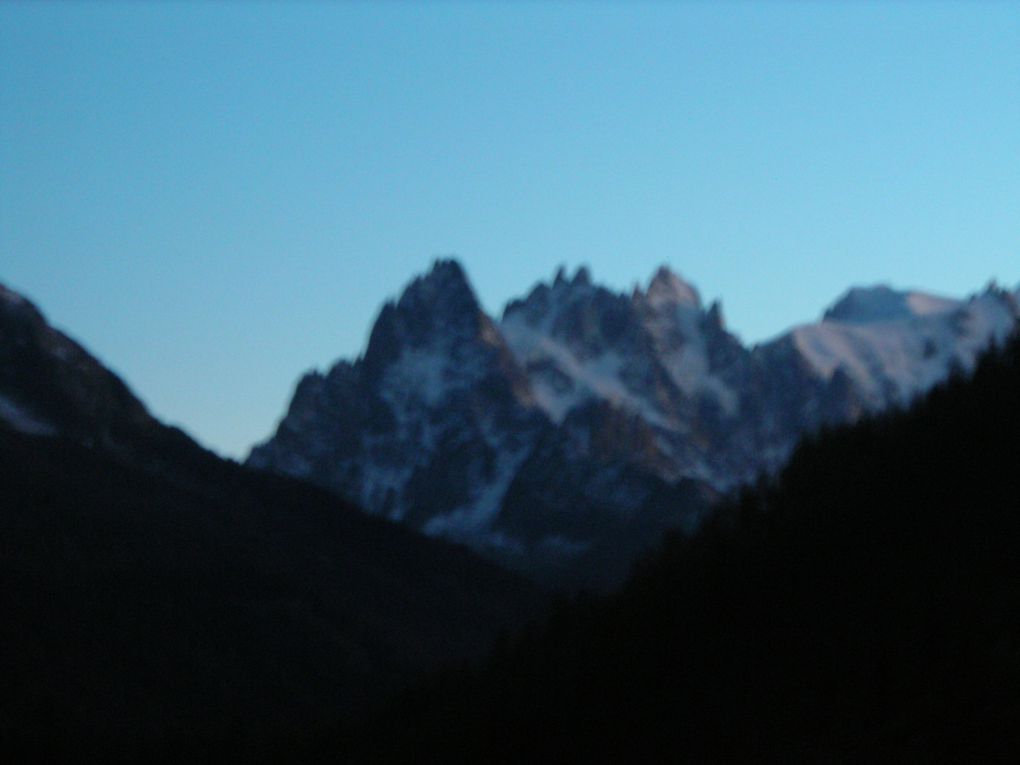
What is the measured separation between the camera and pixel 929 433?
10912 centimetres

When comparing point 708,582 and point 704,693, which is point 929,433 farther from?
point 704,693

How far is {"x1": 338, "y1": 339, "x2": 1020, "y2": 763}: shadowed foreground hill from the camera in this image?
64750mm

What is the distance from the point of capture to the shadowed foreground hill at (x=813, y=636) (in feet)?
212

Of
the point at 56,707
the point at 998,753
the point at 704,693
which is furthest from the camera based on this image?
the point at 56,707

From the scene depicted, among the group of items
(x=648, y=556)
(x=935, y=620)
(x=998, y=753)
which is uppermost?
(x=648, y=556)

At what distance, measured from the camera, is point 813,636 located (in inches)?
3440

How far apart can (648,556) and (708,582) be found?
631 inches

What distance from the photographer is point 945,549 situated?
89250 millimetres

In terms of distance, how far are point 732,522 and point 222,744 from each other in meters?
39.1

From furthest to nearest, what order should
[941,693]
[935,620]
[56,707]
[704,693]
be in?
[56,707] → [704,693] → [935,620] → [941,693]

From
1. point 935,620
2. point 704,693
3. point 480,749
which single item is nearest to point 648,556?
point 480,749

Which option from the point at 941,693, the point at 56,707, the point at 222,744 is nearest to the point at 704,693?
the point at 941,693

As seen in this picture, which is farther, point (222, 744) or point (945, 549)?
point (222, 744)

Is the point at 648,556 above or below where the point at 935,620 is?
above
